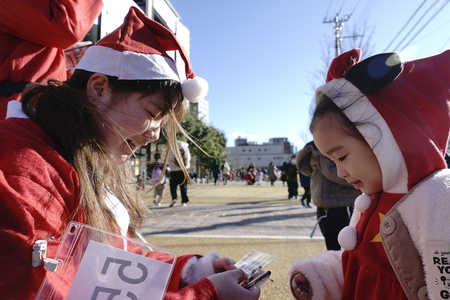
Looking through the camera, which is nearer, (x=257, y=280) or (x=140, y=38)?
(x=257, y=280)

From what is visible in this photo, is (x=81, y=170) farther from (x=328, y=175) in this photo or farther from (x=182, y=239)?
(x=182, y=239)

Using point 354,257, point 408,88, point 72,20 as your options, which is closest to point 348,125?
point 408,88

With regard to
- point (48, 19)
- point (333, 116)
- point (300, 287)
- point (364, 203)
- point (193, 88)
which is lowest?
point (300, 287)

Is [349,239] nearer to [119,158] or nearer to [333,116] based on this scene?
[333,116]

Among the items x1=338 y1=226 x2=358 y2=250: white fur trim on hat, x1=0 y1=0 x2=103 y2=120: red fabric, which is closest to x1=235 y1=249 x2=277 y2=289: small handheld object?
x1=338 y1=226 x2=358 y2=250: white fur trim on hat

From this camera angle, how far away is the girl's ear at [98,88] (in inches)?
45.0

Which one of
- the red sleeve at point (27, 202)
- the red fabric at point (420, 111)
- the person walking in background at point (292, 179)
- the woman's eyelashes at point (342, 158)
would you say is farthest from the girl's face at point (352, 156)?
the person walking in background at point (292, 179)

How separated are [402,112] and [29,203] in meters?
1.14

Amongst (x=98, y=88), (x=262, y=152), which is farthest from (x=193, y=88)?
(x=262, y=152)

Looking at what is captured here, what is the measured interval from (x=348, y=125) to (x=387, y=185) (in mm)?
250

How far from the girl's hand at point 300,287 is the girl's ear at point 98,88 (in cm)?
103

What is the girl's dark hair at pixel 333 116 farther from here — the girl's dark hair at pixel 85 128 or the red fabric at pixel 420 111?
the girl's dark hair at pixel 85 128

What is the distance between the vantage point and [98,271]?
653 mm

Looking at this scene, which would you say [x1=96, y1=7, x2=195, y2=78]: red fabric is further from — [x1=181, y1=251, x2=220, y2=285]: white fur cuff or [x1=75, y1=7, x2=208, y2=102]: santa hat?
[x1=181, y1=251, x2=220, y2=285]: white fur cuff
